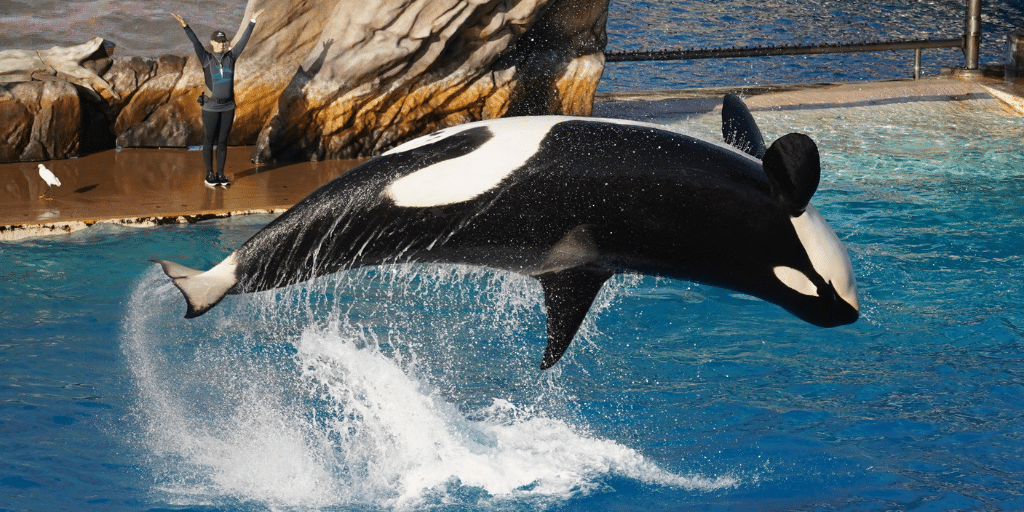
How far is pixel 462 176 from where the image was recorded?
3.97 m

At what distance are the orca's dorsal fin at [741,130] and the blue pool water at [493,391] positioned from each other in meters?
1.57

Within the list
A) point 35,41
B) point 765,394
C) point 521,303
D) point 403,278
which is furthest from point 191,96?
point 35,41

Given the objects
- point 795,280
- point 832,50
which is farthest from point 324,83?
point 832,50

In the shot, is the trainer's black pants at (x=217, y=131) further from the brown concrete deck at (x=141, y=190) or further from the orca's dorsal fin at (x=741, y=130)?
the orca's dorsal fin at (x=741, y=130)

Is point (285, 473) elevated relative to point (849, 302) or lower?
lower

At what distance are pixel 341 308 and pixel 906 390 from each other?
3765 millimetres

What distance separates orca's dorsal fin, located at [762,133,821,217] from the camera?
3672 millimetres

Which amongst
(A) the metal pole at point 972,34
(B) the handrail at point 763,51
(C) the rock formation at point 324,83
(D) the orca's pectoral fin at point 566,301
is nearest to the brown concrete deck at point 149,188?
(C) the rock formation at point 324,83

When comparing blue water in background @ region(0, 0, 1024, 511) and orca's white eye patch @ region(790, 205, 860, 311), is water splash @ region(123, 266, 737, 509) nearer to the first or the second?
blue water in background @ region(0, 0, 1024, 511)

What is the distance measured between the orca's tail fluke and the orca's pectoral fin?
1319 mm

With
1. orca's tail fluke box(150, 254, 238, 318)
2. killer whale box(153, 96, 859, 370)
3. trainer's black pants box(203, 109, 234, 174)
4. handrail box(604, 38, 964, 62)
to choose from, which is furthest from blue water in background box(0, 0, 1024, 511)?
handrail box(604, 38, 964, 62)

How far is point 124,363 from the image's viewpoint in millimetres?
6008

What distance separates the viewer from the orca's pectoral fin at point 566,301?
398 centimetres

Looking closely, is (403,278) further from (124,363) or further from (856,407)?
(856,407)
